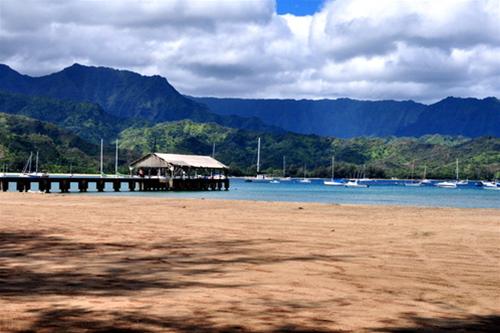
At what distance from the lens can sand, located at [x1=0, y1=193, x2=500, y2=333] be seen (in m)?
7.45

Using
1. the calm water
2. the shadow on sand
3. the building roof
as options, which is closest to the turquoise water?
the calm water

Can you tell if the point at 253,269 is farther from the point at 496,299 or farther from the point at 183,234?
the point at 183,234

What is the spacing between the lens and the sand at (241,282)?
7445 millimetres

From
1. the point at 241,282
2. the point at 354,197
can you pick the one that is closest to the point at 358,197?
the point at 354,197

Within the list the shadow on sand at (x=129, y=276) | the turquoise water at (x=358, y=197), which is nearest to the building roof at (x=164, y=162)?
the turquoise water at (x=358, y=197)

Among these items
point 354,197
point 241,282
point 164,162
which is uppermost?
point 164,162

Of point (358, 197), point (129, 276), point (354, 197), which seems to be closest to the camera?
point (129, 276)

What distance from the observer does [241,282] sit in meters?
10.2

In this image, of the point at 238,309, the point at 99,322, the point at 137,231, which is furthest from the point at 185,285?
the point at 137,231

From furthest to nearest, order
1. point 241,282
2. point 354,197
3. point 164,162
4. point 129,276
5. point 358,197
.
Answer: point 164,162, point 358,197, point 354,197, point 129,276, point 241,282

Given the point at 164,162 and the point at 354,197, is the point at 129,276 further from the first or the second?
the point at 164,162

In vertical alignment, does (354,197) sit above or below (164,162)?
below

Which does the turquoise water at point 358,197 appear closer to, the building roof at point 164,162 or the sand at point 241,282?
the building roof at point 164,162

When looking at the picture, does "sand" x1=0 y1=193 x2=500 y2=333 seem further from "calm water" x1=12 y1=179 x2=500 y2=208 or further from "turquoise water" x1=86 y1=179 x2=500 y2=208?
"calm water" x1=12 y1=179 x2=500 y2=208
